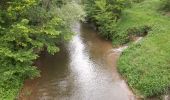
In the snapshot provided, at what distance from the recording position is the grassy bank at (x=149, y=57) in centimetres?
2356

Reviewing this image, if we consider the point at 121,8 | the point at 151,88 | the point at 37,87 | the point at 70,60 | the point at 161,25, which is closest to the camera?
the point at 151,88

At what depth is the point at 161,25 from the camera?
111ft

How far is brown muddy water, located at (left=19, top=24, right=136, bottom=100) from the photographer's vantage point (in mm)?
23547

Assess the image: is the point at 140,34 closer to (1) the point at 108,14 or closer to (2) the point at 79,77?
(1) the point at 108,14

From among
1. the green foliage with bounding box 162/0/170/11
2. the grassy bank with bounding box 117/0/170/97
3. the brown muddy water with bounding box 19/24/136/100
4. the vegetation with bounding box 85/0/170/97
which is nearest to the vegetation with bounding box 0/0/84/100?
the brown muddy water with bounding box 19/24/136/100

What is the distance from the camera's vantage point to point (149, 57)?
2741 cm

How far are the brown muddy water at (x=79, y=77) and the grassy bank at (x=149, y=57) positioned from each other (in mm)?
965

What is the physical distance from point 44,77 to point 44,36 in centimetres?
353

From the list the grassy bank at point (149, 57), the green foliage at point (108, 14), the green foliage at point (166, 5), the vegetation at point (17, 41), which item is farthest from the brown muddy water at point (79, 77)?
the green foliage at point (166, 5)

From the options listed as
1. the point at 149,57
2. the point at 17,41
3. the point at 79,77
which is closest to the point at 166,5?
the point at 149,57

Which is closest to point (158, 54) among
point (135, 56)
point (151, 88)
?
point (135, 56)

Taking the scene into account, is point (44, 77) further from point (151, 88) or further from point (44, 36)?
point (151, 88)

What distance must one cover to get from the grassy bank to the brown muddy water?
965mm

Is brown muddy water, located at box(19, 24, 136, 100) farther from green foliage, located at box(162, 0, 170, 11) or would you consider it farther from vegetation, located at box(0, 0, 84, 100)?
green foliage, located at box(162, 0, 170, 11)
